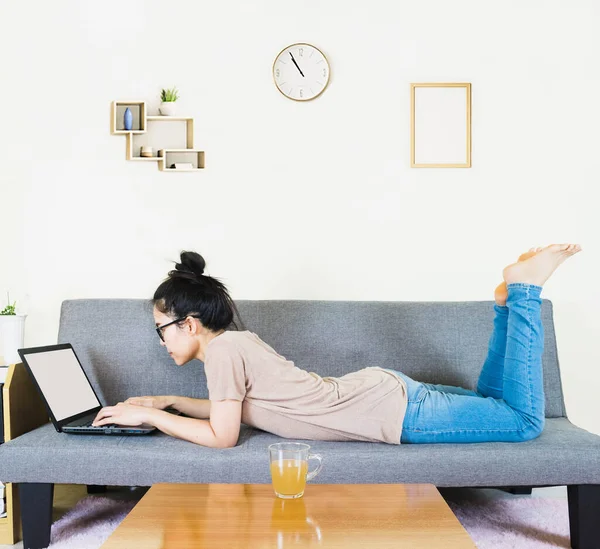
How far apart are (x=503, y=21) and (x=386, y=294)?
124 cm

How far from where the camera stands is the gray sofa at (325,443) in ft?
6.44

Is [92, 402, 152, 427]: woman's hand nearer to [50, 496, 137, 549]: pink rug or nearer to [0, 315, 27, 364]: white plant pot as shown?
[50, 496, 137, 549]: pink rug

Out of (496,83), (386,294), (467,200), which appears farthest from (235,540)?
(496,83)

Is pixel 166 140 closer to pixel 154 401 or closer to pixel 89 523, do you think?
pixel 154 401

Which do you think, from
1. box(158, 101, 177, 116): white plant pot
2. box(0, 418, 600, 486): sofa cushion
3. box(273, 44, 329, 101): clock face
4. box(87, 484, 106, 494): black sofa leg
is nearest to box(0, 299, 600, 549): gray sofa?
box(0, 418, 600, 486): sofa cushion

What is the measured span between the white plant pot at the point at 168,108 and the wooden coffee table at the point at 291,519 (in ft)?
6.03

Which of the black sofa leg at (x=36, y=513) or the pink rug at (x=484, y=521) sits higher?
the black sofa leg at (x=36, y=513)

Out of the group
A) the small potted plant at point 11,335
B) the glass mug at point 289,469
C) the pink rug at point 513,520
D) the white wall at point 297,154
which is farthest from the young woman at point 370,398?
the white wall at point 297,154

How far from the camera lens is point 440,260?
312cm

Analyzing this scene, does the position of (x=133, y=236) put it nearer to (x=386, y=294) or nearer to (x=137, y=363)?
(x=137, y=363)

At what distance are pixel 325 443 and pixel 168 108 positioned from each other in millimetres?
1620

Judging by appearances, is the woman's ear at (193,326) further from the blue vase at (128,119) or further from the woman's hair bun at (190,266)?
the blue vase at (128,119)

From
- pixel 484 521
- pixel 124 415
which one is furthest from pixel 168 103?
pixel 484 521

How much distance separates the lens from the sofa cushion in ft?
6.40
